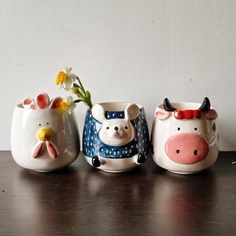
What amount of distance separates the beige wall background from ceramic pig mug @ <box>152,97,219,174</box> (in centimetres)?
13

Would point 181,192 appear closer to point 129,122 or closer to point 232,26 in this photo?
point 129,122

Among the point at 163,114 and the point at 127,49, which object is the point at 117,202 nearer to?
the point at 163,114

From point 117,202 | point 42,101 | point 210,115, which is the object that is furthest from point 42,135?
point 210,115

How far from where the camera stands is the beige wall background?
2.34 ft

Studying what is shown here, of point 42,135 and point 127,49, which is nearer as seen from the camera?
point 42,135

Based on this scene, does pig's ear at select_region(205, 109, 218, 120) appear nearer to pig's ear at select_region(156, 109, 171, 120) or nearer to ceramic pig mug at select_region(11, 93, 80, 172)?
pig's ear at select_region(156, 109, 171, 120)

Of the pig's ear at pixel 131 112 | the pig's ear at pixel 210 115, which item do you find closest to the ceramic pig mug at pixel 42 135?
the pig's ear at pixel 131 112

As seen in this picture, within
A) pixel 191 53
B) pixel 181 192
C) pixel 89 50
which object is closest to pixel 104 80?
pixel 89 50


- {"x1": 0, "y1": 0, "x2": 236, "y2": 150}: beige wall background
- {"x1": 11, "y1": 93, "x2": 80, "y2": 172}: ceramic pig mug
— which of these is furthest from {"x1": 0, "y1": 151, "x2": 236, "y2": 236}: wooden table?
{"x1": 0, "y1": 0, "x2": 236, "y2": 150}: beige wall background

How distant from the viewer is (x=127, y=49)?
0.73 m

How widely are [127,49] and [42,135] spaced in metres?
0.26

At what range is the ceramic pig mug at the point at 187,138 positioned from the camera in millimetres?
604

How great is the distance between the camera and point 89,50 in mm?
729

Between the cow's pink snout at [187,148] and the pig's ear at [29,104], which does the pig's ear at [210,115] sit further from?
the pig's ear at [29,104]
